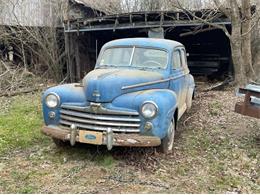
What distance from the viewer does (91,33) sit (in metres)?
15.7

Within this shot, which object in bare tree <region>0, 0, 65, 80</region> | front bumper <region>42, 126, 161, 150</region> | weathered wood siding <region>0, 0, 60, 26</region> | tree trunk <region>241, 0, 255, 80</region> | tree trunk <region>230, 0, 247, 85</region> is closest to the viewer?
front bumper <region>42, 126, 161, 150</region>

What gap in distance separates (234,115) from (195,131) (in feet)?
5.29

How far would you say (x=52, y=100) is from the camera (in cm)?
555

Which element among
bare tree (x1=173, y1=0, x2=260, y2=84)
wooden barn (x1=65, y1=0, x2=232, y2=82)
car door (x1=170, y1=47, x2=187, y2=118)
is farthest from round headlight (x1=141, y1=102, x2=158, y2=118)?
wooden barn (x1=65, y1=0, x2=232, y2=82)

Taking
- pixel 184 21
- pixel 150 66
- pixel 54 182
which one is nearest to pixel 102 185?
pixel 54 182

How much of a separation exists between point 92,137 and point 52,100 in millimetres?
982

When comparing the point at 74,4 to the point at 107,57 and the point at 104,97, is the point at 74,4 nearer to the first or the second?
the point at 107,57

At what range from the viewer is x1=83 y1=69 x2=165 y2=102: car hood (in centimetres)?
526

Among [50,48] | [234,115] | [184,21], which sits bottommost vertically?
[234,115]

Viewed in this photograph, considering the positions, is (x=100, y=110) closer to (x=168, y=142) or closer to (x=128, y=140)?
(x=128, y=140)

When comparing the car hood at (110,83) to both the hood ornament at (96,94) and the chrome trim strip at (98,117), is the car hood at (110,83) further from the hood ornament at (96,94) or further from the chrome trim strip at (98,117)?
the chrome trim strip at (98,117)

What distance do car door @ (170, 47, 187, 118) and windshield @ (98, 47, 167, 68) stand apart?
1.01ft

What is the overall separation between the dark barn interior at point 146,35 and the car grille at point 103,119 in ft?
25.1

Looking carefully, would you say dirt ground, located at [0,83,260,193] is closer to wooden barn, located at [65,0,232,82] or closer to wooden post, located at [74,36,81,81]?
wooden barn, located at [65,0,232,82]
